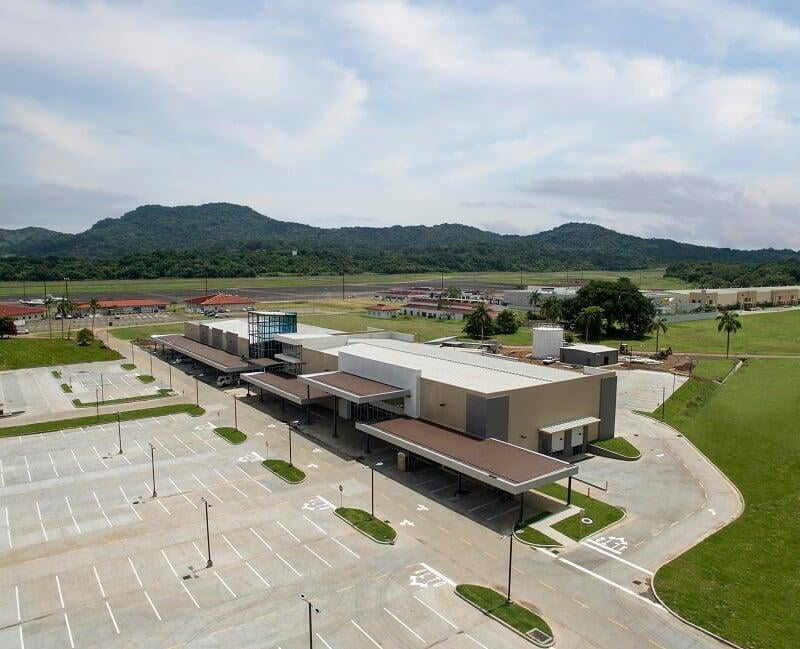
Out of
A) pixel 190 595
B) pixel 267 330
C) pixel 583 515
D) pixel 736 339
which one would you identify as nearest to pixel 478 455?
pixel 583 515

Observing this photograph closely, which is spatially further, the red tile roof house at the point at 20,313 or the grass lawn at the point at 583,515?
the red tile roof house at the point at 20,313

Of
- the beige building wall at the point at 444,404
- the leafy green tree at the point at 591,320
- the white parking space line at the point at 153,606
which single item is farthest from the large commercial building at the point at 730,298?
the white parking space line at the point at 153,606

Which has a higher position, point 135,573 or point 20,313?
point 20,313

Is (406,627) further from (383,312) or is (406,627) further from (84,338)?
(383,312)

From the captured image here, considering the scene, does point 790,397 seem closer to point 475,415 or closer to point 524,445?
point 524,445

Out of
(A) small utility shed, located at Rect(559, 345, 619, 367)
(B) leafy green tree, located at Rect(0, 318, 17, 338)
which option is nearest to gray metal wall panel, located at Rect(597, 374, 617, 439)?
(A) small utility shed, located at Rect(559, 345, 619, 367)

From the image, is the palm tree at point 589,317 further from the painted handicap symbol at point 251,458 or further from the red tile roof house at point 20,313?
the red tile roof house at point 20,313
